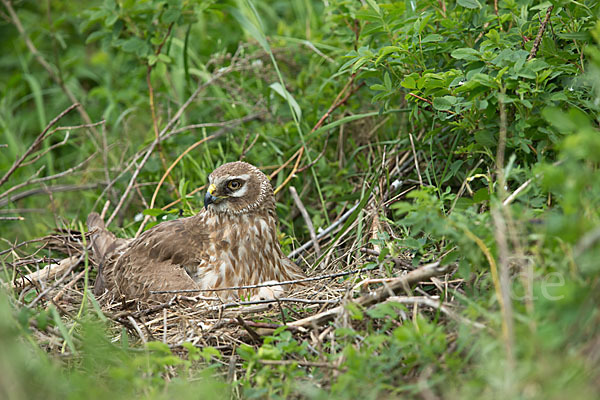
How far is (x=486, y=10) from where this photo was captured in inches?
173

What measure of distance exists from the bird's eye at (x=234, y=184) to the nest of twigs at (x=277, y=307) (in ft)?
2.56

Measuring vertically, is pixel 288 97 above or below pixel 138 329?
above

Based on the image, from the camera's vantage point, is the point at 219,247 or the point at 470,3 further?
the point at 219,247

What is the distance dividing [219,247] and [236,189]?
0.42m

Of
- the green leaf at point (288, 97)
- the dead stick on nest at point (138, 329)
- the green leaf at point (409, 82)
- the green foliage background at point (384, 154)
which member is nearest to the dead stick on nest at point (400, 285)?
the green foliage background at point (384, 154)

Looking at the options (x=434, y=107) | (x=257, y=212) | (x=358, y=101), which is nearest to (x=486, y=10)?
(x=434, y=107)

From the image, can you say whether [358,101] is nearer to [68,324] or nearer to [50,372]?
[68,324]

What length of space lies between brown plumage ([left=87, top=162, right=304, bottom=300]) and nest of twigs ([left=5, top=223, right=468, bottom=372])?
0.19m

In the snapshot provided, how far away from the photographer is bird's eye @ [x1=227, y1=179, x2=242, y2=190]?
452 centimetres

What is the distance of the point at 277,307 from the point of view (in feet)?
12.9

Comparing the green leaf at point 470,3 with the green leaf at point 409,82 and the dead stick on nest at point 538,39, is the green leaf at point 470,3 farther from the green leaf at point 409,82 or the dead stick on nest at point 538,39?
the green leaf at point 409,82

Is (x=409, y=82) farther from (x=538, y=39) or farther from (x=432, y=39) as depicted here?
Result: (x=538, y=39)

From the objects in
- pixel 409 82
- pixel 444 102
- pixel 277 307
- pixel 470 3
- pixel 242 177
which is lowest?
pixel 277 307

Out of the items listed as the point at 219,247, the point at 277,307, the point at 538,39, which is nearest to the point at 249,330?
the point at 277,307
